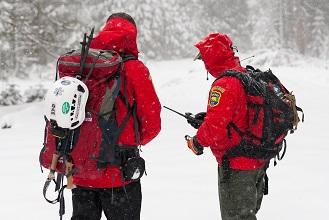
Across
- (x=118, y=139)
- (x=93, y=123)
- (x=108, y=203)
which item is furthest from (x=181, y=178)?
(x=93, y=123)

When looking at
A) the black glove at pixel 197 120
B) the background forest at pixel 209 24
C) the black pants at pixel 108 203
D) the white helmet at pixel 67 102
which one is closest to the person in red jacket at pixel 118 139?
the black pants at pixel 108 203

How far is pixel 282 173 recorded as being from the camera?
6867 mm

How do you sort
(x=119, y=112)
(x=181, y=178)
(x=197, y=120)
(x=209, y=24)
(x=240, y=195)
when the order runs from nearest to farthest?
1. (x=119, y=112)
2. (x=240, y=195)
3. (x=197, y=120)
4. (x=181, y=178)
5. (x=209, y=24)

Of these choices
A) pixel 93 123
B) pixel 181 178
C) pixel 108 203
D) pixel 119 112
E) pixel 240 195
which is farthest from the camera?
pixel 181 178

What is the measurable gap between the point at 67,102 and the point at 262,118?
1.50 meters

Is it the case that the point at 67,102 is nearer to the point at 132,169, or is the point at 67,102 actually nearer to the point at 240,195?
the point at 132,169

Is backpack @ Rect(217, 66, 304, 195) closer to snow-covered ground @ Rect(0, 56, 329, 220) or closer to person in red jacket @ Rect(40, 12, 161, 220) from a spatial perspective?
person in red jacket @ Rect(40, 12, 161, 220)

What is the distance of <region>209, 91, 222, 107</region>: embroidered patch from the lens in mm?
3311

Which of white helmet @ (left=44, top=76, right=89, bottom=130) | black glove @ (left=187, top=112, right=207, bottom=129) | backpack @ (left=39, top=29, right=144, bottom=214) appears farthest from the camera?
black glove @ (left=187, top=112, right=207, bottom=129)

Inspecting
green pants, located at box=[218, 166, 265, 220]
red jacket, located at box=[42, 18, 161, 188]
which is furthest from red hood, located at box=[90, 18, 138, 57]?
green pants, located at box=[218, 166, 265, 220]

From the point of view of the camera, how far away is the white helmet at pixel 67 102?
2.89m

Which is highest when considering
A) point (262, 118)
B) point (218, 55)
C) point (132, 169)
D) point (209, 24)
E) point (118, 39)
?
point (118, 39)

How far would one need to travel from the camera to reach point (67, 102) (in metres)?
2.90

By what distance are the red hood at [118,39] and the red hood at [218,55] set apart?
629mm
